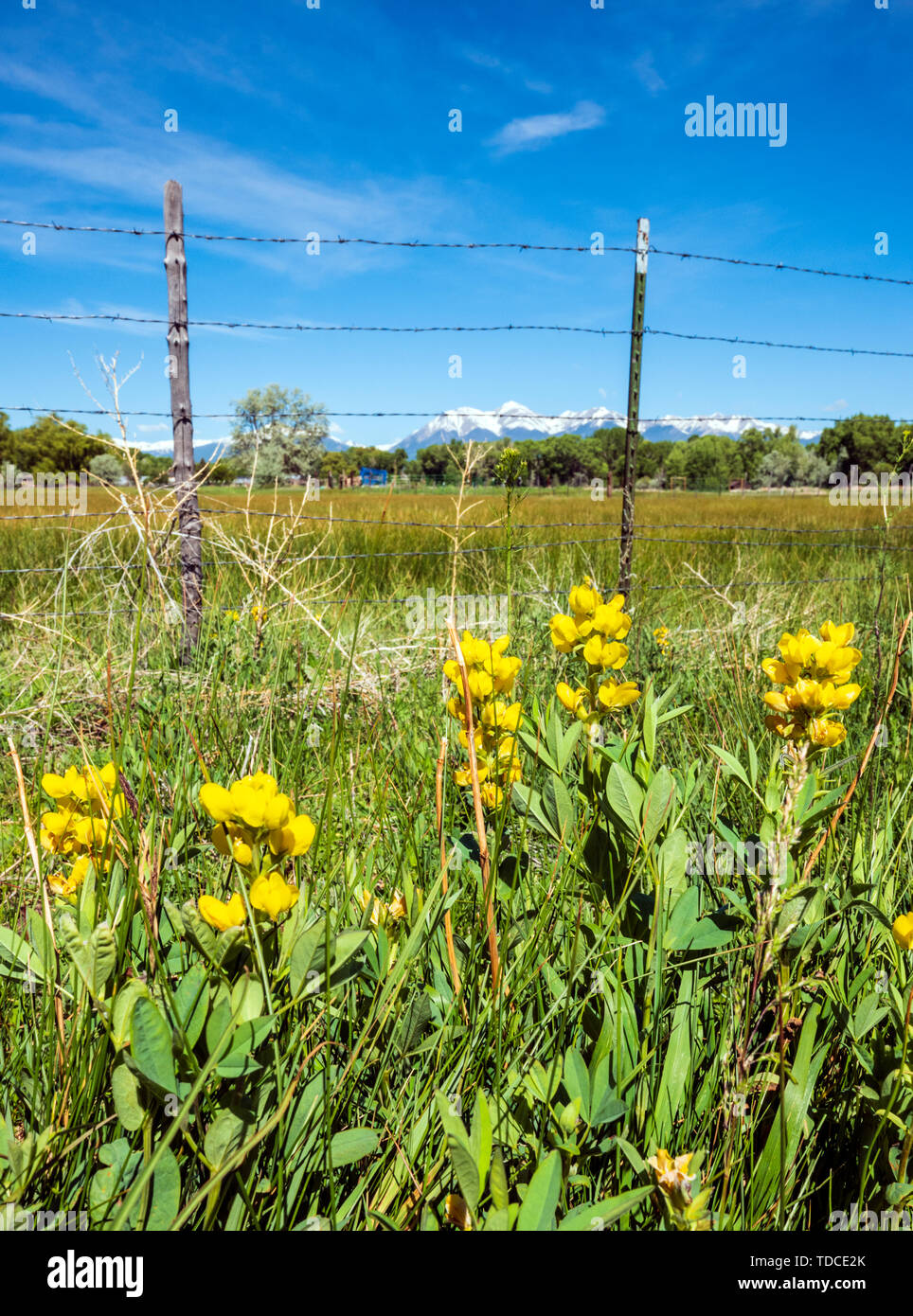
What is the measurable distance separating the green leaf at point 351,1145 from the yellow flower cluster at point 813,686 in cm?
72

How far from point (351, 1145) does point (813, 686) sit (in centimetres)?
79

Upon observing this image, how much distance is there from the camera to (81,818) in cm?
101

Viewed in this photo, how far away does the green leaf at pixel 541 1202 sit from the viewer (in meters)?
0.58

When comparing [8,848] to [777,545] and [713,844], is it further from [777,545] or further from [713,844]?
[777,545]

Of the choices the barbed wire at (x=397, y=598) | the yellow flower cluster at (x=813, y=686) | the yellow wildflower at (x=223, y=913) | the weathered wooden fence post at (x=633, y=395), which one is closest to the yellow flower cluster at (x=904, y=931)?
the yellow flower cluster at (x=813, y=686)

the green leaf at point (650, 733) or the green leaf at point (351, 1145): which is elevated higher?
the green leaf at point (650, 733)

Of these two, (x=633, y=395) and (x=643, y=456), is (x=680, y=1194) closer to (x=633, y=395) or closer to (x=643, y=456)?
(x=633, y=395)

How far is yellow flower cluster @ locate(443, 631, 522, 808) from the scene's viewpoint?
113 cm

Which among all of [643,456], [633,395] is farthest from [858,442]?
[633,395]

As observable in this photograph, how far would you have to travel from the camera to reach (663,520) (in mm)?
10023

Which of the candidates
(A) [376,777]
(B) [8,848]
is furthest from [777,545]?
(B) [8,848]

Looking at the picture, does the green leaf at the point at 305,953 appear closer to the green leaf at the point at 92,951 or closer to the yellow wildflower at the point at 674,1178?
the green leaf at the point at 92,951

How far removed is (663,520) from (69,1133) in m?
10.2

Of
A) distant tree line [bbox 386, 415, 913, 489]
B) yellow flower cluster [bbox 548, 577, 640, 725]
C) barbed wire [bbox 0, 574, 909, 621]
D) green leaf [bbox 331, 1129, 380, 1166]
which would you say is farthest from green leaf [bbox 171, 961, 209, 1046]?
distant tree line [bbox 386, 415, 913, 489]
